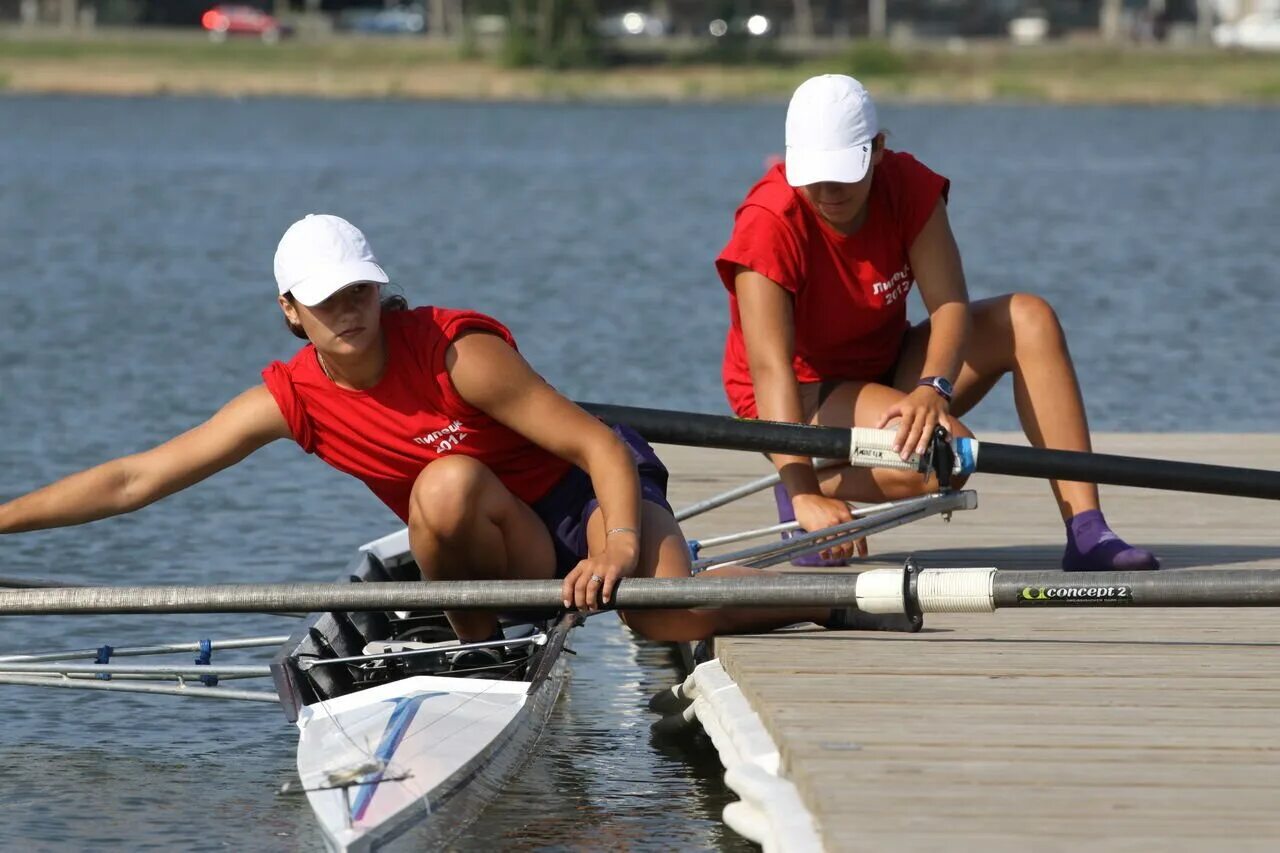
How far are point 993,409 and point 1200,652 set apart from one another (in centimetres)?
854

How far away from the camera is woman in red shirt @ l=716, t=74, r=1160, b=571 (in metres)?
5.92

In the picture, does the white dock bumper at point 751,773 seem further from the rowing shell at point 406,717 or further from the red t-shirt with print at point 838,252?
the red t-shirt with print at point 838,252

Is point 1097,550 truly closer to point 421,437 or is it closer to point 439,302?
point 421,437

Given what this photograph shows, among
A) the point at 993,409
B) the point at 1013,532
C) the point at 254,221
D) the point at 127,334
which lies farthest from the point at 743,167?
the point at 1013,532

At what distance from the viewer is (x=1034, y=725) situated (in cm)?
471

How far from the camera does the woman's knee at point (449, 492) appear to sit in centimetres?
519

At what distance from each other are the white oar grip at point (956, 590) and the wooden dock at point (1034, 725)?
19 cm

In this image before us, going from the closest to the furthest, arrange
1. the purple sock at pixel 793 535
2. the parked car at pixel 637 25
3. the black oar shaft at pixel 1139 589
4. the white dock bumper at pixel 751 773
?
1. the white dock bumper at pixel 751 773
2. the black oar shaft at pixel 1139 589
3. the purple sock at pixel 793 535
4. the parked car at pixel 637 25

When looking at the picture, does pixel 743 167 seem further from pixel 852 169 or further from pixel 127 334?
pixel 852 169

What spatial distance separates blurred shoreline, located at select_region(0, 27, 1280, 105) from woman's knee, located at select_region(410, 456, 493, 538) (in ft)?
193

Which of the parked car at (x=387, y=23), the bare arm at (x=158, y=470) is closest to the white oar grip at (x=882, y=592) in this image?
the bare arm at (x=158, y=470)

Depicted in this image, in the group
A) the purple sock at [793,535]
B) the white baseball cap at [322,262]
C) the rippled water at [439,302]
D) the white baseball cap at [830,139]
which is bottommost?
the rippled water at [439,302]

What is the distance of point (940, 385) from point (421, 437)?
5.14ft

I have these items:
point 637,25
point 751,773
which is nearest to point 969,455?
point 751,773
